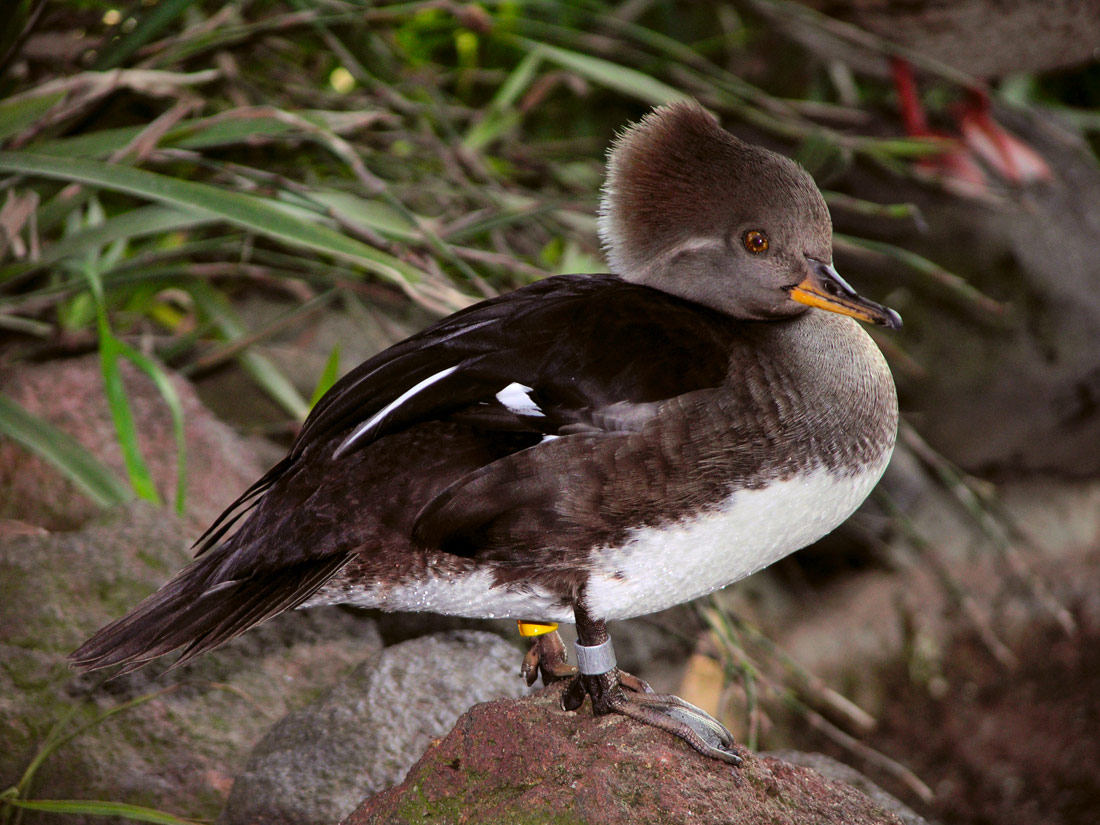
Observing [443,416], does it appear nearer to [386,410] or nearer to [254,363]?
[386,410]

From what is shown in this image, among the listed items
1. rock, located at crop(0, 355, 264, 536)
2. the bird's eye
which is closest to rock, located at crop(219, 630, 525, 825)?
rock, located at crop(0, 355, 264, 536)

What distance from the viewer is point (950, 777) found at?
8.62 ft

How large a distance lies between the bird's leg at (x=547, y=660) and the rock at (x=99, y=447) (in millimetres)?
676

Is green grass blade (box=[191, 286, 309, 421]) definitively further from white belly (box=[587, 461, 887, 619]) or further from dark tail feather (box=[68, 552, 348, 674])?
white belly (box=[587, 461, 887, 619])

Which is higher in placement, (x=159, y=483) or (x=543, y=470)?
(x=543, y=470)

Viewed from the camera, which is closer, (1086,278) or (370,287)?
(370,287)

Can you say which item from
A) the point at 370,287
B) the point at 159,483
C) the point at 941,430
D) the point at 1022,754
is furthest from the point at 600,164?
the point at 1022,754

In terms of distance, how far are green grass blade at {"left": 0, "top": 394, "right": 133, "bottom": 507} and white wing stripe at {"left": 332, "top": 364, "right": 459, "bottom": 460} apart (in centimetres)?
71

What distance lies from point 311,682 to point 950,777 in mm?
1780

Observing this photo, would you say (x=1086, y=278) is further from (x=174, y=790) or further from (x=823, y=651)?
(x=174, y=790)

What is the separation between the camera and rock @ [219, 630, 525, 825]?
1317 mm

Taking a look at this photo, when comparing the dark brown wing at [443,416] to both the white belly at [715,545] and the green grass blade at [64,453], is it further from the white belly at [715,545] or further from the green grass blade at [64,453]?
the green grass blade at [64,453]

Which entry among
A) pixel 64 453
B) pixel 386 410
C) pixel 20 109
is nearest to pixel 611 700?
pixel 386 410

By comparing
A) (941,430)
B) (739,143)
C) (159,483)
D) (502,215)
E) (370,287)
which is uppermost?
(739,143)
